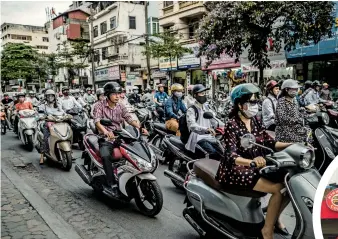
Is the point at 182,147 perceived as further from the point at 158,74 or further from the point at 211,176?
the point at 158,74

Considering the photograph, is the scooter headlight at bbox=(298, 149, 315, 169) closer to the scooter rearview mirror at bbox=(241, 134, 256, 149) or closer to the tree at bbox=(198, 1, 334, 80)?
the scooter rearview mirror at bbox=(241, 134, 256, 149)

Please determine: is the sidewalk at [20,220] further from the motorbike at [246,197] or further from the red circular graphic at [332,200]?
the red circular graphic at [332,200]

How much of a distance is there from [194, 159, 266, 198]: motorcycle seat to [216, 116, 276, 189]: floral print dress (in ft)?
0.15

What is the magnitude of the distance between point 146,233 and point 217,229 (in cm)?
97

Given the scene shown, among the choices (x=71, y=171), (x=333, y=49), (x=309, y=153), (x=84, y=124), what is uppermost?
(x=333, y=49)

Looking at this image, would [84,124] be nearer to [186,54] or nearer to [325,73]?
[325,73]

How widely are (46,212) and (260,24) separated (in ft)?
26.6

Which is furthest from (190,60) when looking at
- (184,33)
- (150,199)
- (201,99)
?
(150,199)

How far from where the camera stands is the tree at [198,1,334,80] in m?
9.18

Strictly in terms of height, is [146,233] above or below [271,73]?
below

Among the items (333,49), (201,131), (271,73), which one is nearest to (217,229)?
(201,131)

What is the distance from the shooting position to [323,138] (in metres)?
4.53

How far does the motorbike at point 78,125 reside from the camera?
767 centimetres

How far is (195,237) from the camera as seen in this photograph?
10.7 ft
